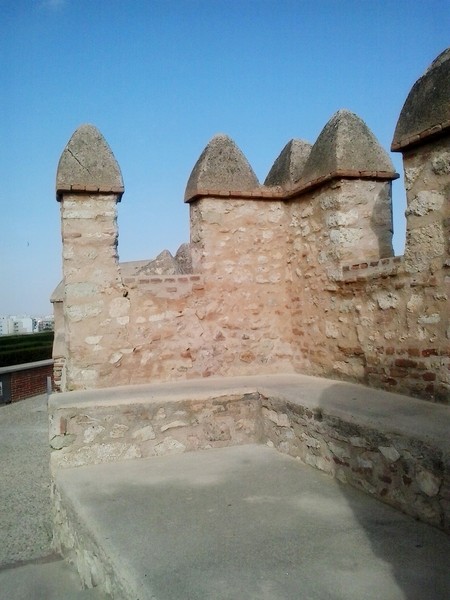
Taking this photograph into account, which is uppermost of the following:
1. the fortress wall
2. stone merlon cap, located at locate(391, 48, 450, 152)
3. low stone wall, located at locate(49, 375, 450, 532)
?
stone merlon cap, located at locate(391, 48, 450, 152)

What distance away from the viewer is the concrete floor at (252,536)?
2416 millimetres

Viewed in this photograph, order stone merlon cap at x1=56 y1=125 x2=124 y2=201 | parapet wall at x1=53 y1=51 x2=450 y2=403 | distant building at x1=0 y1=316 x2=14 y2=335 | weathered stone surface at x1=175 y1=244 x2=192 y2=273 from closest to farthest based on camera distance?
parapet wall at x1=53 y1=51 x2=450 y2=403
stone merlon cap at x1=56 y1=125 x2=124 y2=201
weathered stone surface at x1=175 y1=244 x2=192 y2=273
distant building at x1=0 y1=316 x2=14 y2=335

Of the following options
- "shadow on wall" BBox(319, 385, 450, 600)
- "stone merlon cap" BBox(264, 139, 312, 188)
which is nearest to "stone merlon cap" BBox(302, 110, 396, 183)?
"stone merlon cap" BBox(264, 139, 312, 188)

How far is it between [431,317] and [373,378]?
2.94ft

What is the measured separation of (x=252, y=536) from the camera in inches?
117

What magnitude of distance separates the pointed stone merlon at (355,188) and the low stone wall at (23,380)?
12.7m

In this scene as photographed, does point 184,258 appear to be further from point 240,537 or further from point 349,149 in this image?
point 240,537

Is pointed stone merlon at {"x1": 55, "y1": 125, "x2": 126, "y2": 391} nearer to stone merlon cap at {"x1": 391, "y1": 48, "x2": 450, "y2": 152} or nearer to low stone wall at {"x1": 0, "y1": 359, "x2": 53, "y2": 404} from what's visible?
stone merlon cap at {"x1": 391, "y1": 48, "x2": 450, "y2": 152}

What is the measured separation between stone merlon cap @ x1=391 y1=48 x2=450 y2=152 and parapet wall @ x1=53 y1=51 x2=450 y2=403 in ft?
0.07

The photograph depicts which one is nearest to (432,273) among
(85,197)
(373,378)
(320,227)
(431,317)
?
(431,317)

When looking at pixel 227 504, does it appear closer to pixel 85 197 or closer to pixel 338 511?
pixel 338 511

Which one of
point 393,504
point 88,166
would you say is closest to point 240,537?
point 393,504

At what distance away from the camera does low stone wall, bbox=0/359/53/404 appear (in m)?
15.3

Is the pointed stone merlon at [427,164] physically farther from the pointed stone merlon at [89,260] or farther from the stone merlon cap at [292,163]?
the pointed stone merlon at [89,260]
